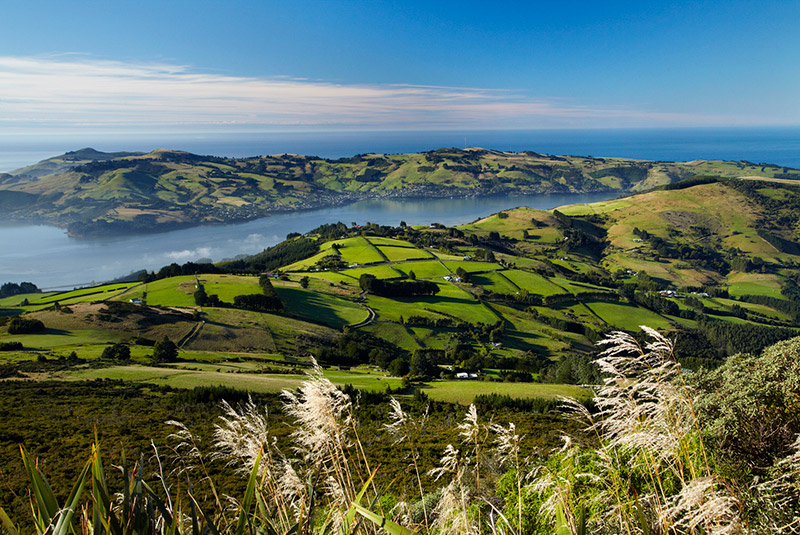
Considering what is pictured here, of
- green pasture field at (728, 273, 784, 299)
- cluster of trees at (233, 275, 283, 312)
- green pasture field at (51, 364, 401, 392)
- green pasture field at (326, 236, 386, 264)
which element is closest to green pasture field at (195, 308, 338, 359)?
cluster of trees at (233, 275, 283, 312)

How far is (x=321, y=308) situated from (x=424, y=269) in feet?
105

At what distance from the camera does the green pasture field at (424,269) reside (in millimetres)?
91375

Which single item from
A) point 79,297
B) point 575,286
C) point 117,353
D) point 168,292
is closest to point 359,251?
point 168,292

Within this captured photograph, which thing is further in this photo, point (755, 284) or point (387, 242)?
point (387, 242)

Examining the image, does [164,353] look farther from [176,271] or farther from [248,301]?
[176,271]

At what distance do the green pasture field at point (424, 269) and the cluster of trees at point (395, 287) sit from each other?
26.4ft

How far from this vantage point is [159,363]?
4025cm

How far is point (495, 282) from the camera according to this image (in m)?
90.6

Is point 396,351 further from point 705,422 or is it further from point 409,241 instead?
point 409,241

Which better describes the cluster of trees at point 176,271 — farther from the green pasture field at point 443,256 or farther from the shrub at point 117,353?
the green pasture field at point 443,256

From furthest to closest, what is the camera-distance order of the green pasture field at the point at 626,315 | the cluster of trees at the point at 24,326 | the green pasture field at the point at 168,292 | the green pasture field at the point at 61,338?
the green pasture field at the point at 626,315
the green pasture field at the point at 168,292
the cluster of trees at the point at 24,326
the green pasture field at the point at 61,338

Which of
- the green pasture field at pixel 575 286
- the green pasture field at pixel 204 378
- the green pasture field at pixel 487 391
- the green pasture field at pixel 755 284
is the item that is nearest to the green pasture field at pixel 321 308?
Answer: the green pasture field at pixel 204 378

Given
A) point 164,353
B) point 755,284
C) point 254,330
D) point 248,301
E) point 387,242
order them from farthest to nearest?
point 387,242 < point 755,284 < point 248,301 < point 254,330 < point 164,353

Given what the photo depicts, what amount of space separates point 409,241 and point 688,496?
11852cm
